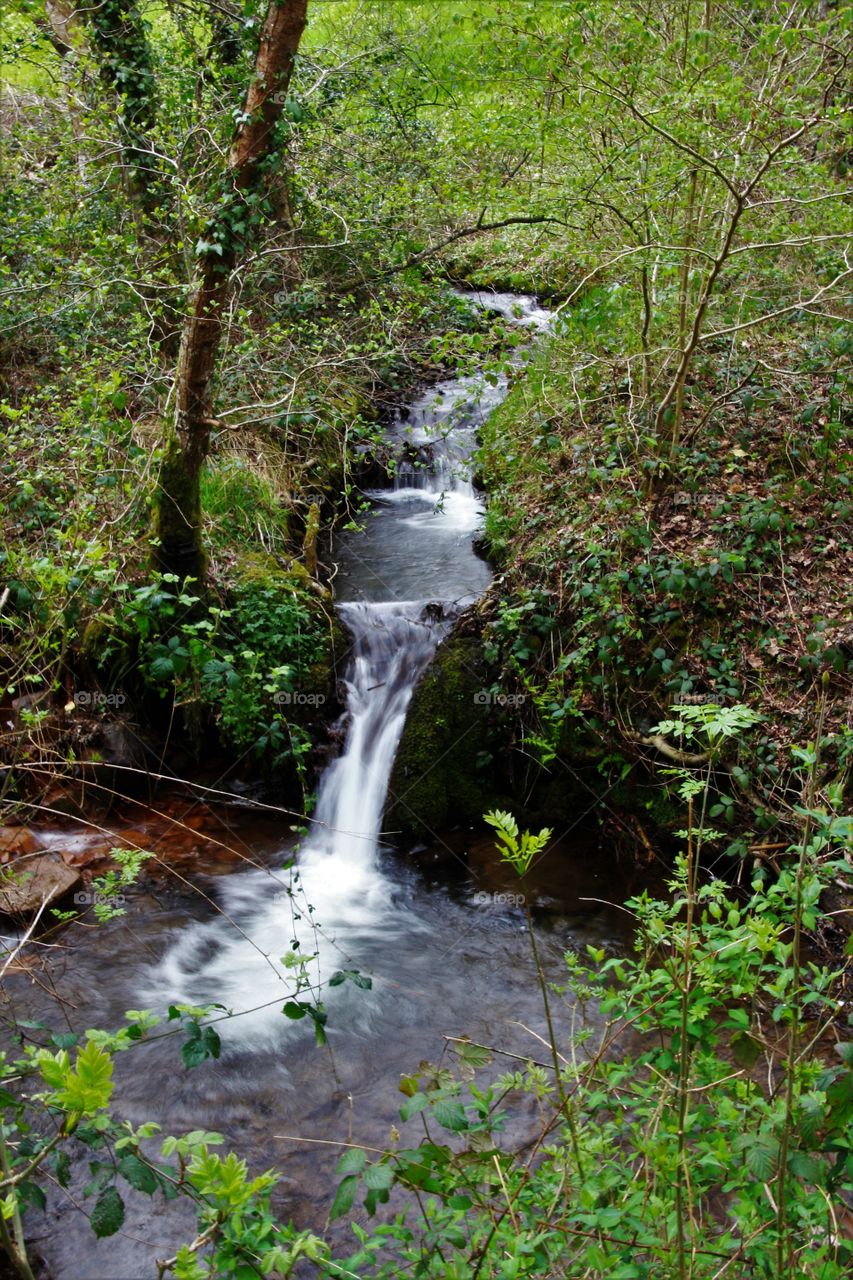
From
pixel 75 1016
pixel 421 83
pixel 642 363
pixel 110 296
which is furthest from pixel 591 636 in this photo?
pixel 421 83

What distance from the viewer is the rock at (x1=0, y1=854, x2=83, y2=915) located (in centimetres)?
482

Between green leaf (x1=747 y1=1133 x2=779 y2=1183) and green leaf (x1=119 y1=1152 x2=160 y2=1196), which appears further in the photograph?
green leaf (x1=119 y1=1152 x2=160 y2=1196)

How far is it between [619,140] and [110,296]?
4.74 m

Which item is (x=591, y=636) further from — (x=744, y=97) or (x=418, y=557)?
(x=744, y=97)

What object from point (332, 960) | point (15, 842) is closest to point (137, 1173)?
point (332, 960)

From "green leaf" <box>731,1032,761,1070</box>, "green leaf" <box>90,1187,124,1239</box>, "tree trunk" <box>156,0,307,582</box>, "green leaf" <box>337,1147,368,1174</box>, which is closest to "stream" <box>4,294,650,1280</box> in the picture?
"green leaf" <box>90,1187,124,1239</box>

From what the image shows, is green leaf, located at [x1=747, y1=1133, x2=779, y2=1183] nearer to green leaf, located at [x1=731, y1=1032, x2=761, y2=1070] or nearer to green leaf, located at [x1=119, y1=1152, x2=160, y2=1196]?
green leaf, located at [x1=731, y1=1032, x2=761, y2=1070]

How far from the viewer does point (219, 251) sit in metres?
5.05

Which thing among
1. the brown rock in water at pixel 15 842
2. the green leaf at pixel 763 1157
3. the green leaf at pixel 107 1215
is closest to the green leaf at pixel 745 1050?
the green leaf at pixel 763 1157

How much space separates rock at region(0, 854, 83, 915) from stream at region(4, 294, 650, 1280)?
0.29 m

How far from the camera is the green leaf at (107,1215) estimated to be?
2137 millimetres

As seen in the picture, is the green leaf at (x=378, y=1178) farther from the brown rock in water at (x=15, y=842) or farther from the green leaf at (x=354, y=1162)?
the brown rock in water at (x=15, y=842)

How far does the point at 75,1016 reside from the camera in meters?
4.46

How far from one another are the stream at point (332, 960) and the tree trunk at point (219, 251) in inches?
74.2
